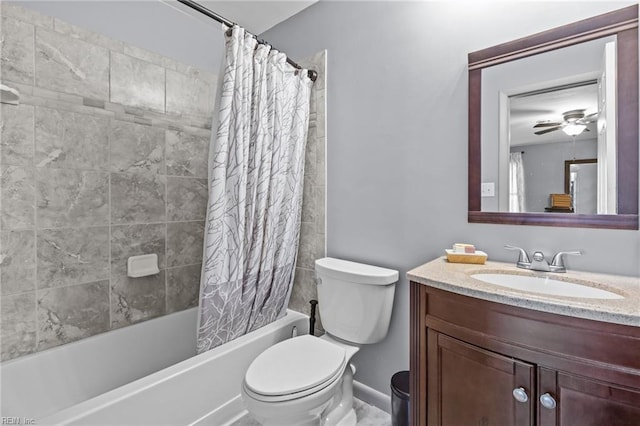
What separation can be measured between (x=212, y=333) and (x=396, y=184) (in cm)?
127

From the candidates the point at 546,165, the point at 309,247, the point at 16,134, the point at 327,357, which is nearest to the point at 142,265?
the point at 16,134

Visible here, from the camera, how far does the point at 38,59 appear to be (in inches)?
59.2

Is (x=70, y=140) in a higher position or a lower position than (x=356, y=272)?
higher

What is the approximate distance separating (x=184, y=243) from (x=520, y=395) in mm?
2041

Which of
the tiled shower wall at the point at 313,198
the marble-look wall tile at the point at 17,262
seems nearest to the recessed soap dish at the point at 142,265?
the marble-look wall tile at the point at 17,262

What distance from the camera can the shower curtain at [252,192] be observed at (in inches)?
58.4

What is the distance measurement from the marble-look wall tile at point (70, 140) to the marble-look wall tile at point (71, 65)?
14 centimetres

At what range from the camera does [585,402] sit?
77cm

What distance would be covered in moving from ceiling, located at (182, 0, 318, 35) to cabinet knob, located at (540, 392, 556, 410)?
232cm

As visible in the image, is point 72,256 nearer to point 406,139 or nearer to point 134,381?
point 134,381

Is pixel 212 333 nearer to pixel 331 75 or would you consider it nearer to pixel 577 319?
pixel 577 319

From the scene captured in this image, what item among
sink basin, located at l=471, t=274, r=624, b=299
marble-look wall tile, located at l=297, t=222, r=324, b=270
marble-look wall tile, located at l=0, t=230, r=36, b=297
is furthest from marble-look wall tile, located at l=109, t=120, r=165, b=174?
sink basin, located at l=471, t=274, r=624, b=299

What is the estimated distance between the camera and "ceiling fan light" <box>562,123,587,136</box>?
118 centimetres

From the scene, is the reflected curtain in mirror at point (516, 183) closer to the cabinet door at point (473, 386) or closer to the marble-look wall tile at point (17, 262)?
the cabinet door at point (473, 386)
